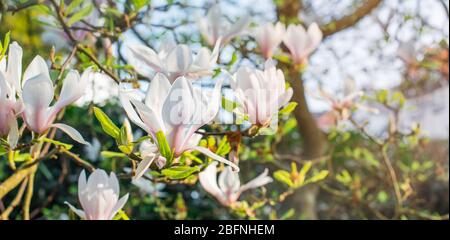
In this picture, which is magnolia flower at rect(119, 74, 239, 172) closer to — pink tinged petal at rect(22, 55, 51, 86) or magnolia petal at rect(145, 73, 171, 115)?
magnolia petal at rect(145, 73, 171, 115)

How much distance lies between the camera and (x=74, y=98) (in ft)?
2.18

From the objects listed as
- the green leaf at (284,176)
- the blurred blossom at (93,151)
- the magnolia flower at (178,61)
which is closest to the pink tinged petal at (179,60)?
the magnolia flower at (178,61)

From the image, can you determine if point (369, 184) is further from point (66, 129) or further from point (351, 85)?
point (66, 129)

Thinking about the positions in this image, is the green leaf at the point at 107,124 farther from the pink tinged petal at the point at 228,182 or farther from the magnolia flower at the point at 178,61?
the pink tinged petal at the point at 228,182

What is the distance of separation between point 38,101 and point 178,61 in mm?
213

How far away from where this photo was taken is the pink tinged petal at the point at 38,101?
0.62m

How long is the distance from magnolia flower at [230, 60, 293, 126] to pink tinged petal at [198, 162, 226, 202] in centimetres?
24

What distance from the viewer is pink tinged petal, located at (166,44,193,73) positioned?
30.1 inches

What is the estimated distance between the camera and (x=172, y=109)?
0.61 metres

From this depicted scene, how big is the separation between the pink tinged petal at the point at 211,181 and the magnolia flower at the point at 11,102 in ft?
1.26
